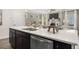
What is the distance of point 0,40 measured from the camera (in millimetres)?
1445

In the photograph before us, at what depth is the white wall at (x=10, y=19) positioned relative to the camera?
1.42m

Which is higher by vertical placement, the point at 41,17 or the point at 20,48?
the point at 41,17

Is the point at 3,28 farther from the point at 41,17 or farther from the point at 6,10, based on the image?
the point at 41,17

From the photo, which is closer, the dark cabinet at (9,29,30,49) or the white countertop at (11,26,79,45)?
the white countertop at (11,26,79,45)

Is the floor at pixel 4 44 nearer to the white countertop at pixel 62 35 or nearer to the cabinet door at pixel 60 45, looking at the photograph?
the white countertop at pixel 62 35

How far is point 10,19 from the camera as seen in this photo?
56.0 inches

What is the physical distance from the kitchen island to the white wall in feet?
0.17

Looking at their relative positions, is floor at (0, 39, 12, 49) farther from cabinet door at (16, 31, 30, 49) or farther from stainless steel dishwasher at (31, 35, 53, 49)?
stainless steel dishwasher at (31, 35, 53, 49)

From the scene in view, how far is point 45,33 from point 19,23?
34cm

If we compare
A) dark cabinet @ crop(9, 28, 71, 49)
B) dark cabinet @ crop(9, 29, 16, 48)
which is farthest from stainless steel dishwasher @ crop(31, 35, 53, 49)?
dark cabinet @ crop(9, 29, 16, 48)

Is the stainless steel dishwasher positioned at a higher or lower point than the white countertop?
lower

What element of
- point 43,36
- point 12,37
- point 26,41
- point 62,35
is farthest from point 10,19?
point 62,35

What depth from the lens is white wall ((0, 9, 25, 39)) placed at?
4.66 feet
